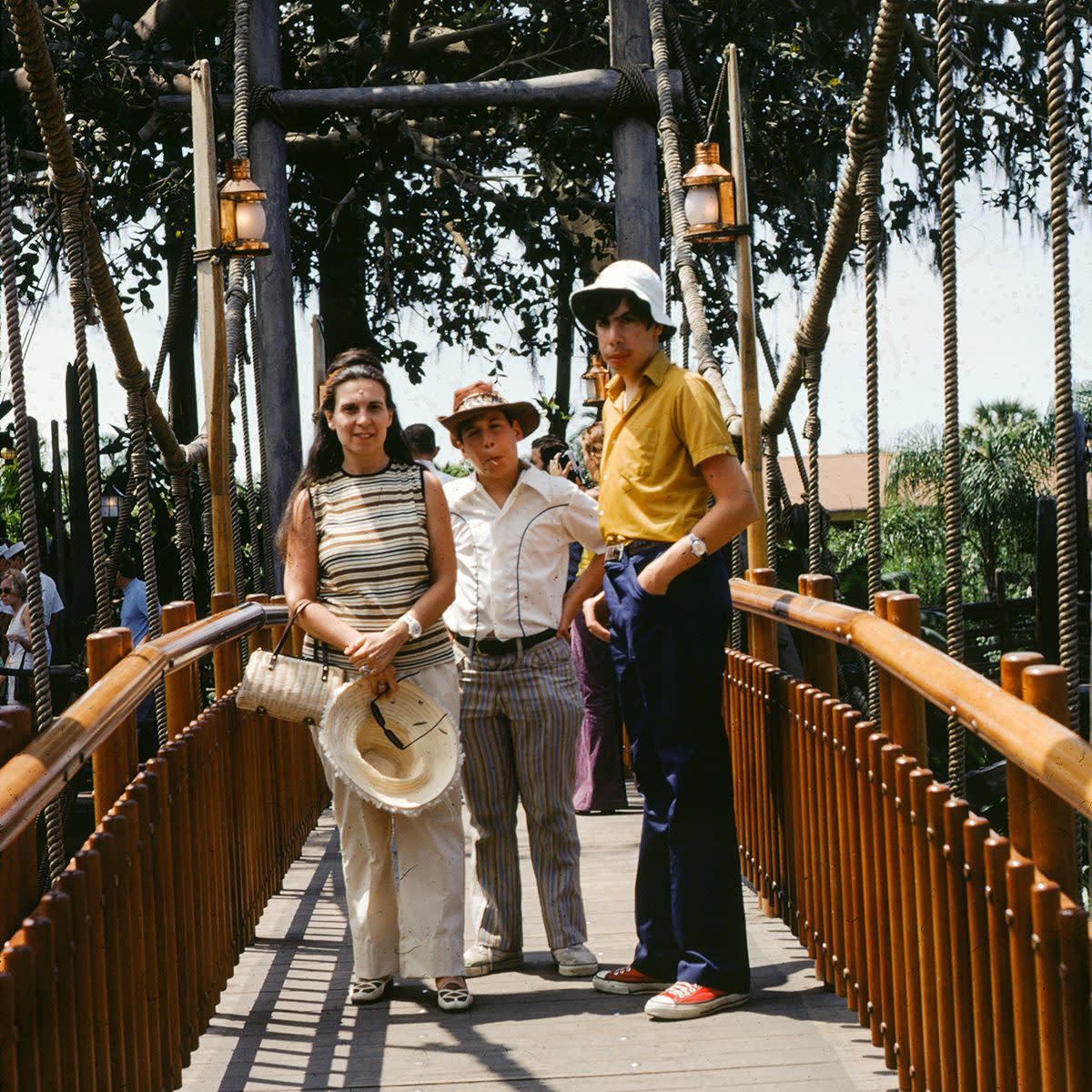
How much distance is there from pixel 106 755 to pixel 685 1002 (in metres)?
1.27

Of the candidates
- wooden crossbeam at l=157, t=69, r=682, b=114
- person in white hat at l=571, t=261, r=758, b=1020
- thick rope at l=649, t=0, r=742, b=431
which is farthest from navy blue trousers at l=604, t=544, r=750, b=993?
wooden crossbeam at l=157, t=69, r=682, b=114

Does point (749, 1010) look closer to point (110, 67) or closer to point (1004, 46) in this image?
point (110, 67)

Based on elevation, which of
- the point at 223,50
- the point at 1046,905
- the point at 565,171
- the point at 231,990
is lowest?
the point at 231,990

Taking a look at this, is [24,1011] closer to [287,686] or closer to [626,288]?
[287,686]

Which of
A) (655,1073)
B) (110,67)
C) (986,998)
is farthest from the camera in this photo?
(110,67)

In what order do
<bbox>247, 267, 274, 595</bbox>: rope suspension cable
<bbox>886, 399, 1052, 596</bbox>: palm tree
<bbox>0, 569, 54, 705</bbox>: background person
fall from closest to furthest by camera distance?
1. <bbox>0, 569, 54, 705</bbox>: background person
2. <bbox>247, 267, 274, 595</bbox>: rope suspension cable
3. <bbox>886, 399, 1052, 596</bbox>: palm tree

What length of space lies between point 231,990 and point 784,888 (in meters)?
1.24

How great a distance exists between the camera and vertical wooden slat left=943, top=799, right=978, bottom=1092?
232 cm

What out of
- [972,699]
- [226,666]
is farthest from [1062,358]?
[226,666]

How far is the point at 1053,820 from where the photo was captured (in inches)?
79.5

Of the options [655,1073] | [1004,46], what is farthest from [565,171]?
[655,1073]

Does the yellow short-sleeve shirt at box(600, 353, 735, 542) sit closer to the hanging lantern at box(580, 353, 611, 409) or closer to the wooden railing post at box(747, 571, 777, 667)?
the wooden railing post at box(747, 571, 777, 667)

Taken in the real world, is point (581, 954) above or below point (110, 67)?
below

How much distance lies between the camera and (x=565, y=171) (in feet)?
34.2
